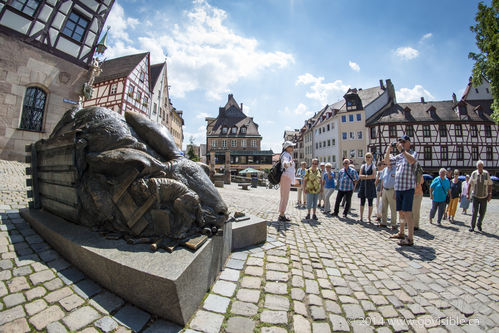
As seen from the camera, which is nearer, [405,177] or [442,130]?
[405,177]

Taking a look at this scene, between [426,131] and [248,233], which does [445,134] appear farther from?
[248,233]

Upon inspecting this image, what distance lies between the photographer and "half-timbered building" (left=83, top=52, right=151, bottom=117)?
19641mm

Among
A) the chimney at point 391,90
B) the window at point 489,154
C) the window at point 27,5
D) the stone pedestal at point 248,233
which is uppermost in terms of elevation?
the chimney at point 391,90

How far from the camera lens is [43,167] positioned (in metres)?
3.17

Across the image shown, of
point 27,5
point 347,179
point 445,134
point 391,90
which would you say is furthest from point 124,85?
point 445,134

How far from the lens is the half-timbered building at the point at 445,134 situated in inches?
1081

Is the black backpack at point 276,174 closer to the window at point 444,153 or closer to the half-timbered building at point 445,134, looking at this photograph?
the half-timbered building at point 445,134

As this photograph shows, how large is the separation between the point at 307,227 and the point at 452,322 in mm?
2957

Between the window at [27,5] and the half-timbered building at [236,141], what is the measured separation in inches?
1116

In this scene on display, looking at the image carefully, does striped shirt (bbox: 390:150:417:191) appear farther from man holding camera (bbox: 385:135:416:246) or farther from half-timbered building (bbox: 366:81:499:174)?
half-timbered building (bbox: 366:81:499:174)

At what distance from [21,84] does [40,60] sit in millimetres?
1587

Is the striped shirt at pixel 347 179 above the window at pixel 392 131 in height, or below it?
below

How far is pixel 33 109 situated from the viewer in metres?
10.9

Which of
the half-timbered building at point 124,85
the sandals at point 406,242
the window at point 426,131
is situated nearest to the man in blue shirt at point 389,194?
the sandals at point 406,242
